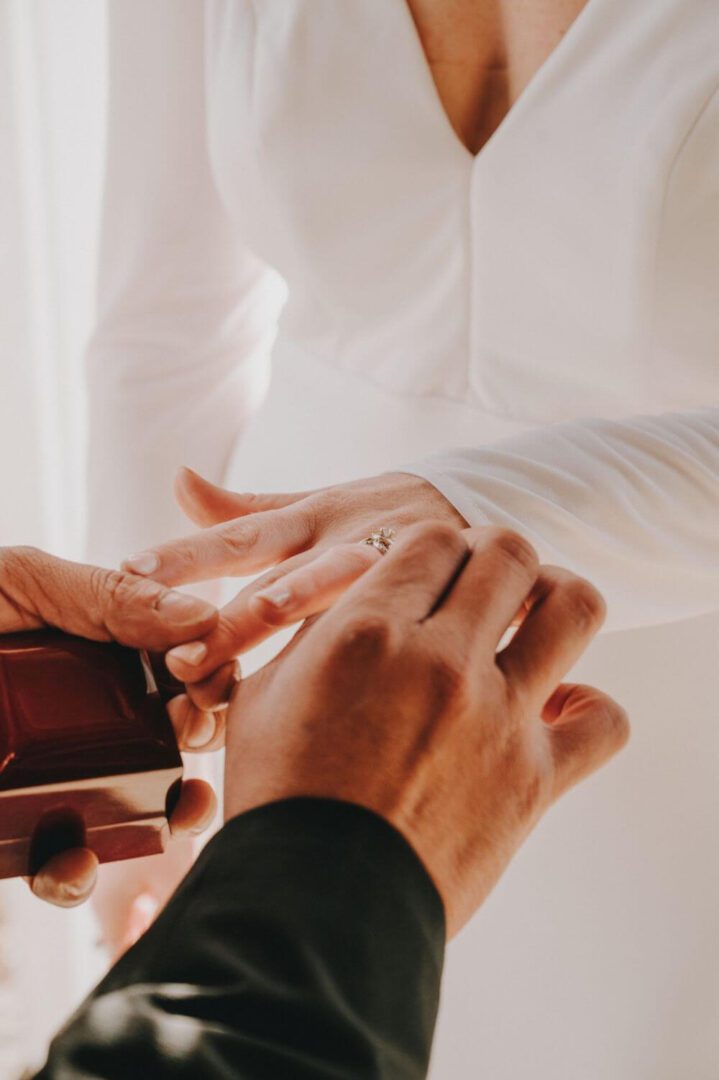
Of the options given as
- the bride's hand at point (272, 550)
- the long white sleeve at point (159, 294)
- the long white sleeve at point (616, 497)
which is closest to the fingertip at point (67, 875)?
the bride's hand at point (272, 550)

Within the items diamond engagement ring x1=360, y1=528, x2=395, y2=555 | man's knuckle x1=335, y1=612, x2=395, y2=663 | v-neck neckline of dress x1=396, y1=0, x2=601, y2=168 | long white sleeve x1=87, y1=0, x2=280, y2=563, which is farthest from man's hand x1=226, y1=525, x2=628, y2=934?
long white sleeve x1=87, y1=0, x2=280, y2=563

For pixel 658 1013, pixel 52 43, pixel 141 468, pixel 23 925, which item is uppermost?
pixel 52 43

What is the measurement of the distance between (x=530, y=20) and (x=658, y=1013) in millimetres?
961

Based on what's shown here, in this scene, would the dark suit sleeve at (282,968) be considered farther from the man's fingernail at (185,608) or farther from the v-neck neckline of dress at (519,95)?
the v-neck neckline of dress at (519,95)

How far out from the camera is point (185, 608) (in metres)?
0.69

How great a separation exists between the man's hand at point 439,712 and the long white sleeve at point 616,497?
0.18 meters

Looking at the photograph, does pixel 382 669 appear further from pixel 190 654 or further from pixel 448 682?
Answer: pixel 190 654

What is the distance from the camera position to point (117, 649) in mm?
711

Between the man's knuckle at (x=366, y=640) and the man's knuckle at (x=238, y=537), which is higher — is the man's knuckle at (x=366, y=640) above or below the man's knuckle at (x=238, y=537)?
above

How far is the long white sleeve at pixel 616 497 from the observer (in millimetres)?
825

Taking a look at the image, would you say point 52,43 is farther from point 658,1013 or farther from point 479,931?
point 658,1013

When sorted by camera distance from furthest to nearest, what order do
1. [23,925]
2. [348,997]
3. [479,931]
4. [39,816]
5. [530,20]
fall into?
[23,925] → [479,931] → [530,20] → [39,816] → [348,997]

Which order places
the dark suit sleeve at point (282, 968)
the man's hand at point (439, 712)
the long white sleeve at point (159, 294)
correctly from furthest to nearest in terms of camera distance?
1. the long white sleeve at point (159, 294)
2. the man's hand at point (439, 712)
3. the dark suit sleeve at point (282, 968)

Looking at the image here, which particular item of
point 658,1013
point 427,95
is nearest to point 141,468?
point 427,95
